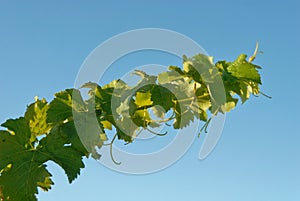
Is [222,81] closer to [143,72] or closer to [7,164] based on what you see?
[143,72]

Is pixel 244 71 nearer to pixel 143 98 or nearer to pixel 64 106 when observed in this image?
pixel 143 98

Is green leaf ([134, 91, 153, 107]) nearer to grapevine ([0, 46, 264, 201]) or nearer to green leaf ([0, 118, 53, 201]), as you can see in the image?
grapevine ([0, 46, 264, 201])

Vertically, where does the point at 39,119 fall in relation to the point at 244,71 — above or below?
below

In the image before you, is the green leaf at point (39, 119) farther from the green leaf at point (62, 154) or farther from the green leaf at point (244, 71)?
the green leaf at point (244, 71)

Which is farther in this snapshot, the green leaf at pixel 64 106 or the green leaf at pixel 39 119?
the green leaf at pixel 39 119

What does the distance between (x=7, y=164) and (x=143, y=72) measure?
0.59 m

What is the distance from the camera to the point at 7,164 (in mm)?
1555

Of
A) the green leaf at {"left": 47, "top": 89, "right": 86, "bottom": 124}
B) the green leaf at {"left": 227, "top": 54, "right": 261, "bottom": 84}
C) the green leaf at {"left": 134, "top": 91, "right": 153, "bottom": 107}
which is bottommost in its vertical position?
the green leaf at {"left": 47, "top": 89, "right": 86, "bottom": 124}

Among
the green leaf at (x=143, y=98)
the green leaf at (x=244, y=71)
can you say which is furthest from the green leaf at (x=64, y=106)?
the green leaf at (x=244, y=71)

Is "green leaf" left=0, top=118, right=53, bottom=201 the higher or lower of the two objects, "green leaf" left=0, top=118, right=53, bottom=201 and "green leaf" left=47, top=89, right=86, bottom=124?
the lower

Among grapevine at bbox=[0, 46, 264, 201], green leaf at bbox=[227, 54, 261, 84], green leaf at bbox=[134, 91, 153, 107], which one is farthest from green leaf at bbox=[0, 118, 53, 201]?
green leaf at bbox=[227, 54, 261, 84]

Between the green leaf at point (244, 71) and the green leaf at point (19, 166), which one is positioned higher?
the green leaf at point (244, 71)

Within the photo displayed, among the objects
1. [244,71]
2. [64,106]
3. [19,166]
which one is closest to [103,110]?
[64,106]

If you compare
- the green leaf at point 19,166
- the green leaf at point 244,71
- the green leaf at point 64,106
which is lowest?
the green leaf at point 19,166
